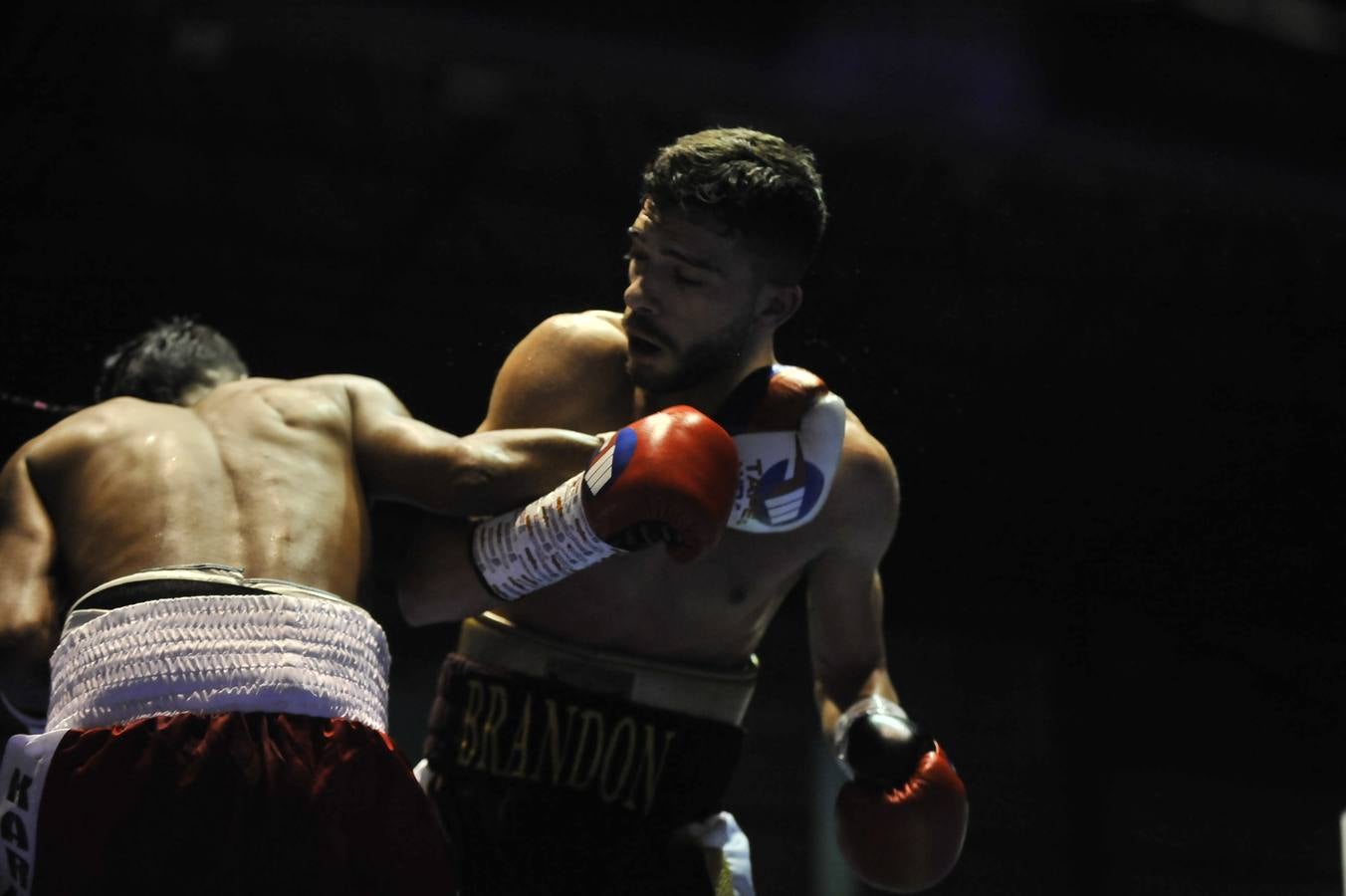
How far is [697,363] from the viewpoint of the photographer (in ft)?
7.68

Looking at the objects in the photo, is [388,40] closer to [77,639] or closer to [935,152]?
[935,152]

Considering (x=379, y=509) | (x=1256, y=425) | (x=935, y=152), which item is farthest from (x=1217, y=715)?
(x=379, y=509)

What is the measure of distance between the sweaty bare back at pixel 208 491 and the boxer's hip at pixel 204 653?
0.06 m

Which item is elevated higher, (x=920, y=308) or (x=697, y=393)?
(x=697, y=393)

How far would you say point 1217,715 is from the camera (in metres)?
4.79

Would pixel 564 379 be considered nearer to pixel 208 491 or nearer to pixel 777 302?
pixel 777 302

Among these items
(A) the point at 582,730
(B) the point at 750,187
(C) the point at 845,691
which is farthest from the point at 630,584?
(B) the point at 750,187

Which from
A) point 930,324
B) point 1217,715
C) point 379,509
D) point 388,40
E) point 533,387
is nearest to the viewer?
point 533,387

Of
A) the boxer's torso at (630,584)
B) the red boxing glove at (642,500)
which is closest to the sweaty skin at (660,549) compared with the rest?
the boxer's torso at (630,584)

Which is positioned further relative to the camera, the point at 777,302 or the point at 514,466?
the point at 777,302

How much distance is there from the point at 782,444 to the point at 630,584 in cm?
41

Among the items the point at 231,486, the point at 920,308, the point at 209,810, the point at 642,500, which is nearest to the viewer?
the point at 209,810

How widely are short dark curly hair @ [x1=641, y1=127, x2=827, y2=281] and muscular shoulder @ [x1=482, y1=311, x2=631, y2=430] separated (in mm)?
249

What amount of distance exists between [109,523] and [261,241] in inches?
80.0
